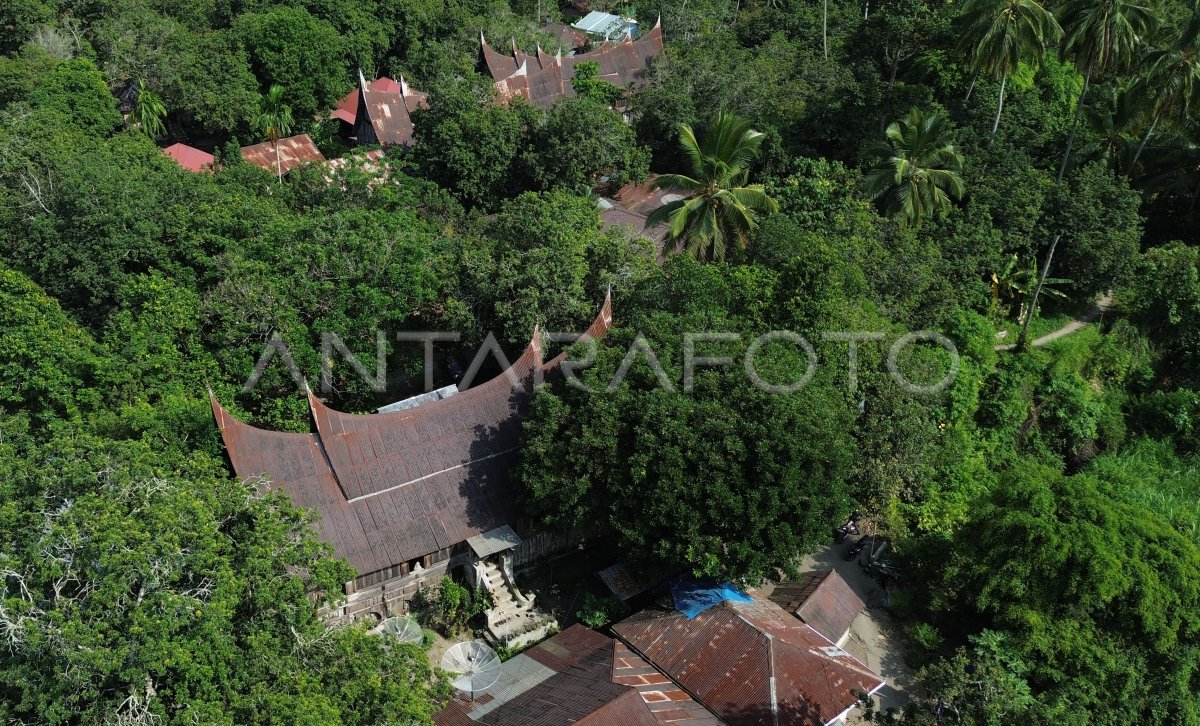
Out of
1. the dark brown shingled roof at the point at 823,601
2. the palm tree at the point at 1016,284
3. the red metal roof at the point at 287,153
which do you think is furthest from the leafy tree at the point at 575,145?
the dark brown shingled roof at the point at 823,601

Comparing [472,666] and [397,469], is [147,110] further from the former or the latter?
[472,666]

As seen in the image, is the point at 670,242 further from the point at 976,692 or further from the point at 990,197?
the point at 976,692

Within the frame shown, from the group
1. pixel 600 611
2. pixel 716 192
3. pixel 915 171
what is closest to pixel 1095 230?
pixel 915 171

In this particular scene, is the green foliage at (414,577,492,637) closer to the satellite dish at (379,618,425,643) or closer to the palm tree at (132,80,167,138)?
the satellite dish at (379,618,425,643)

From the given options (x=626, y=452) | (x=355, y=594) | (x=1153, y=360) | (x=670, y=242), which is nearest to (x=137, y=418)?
(x=355, y=594)

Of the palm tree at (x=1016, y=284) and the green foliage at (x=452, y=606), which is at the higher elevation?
the palm tree at (x=1016, y=284)

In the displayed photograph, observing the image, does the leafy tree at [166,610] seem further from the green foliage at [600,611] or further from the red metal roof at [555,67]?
the red metal roof at [555,67]
